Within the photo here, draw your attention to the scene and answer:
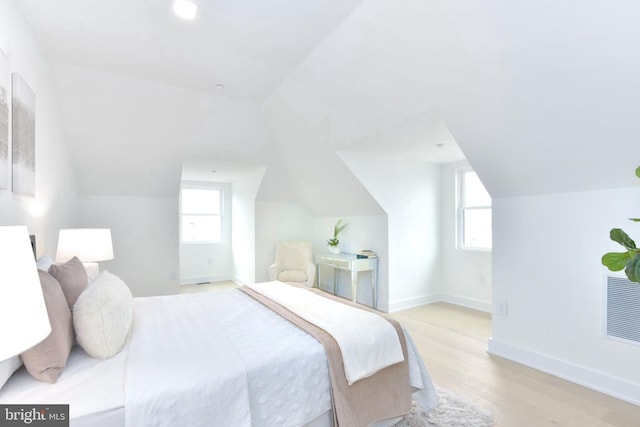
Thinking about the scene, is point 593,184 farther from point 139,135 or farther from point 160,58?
point 139,135

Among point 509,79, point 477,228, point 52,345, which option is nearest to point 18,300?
point 52,345

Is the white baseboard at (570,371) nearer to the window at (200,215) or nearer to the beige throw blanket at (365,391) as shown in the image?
the beige throw blanket at (365,391)

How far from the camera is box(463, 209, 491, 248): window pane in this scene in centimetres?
430

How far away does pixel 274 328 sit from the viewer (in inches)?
72.9

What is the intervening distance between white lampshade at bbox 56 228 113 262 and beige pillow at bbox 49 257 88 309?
1042mm

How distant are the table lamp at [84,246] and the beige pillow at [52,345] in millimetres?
1281

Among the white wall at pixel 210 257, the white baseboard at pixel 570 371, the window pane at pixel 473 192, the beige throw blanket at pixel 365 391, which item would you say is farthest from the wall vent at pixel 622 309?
the white wall at pixel 210 257

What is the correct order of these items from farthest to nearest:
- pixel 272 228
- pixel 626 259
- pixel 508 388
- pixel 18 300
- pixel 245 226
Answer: pixel 245 226
pixel 272 228
pixel 508 388
pixel 626 259
pixel 18 300

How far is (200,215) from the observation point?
621 cm

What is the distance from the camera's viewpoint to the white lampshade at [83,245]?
2.63 metres

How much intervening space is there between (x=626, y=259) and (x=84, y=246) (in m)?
3.69

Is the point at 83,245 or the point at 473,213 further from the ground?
the point at 473,213

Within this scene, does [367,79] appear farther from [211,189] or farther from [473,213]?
[211,189]

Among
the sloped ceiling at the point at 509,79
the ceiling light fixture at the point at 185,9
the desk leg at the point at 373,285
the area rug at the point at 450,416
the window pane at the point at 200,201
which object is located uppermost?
the ceiling light fixture at the point at 185,9
